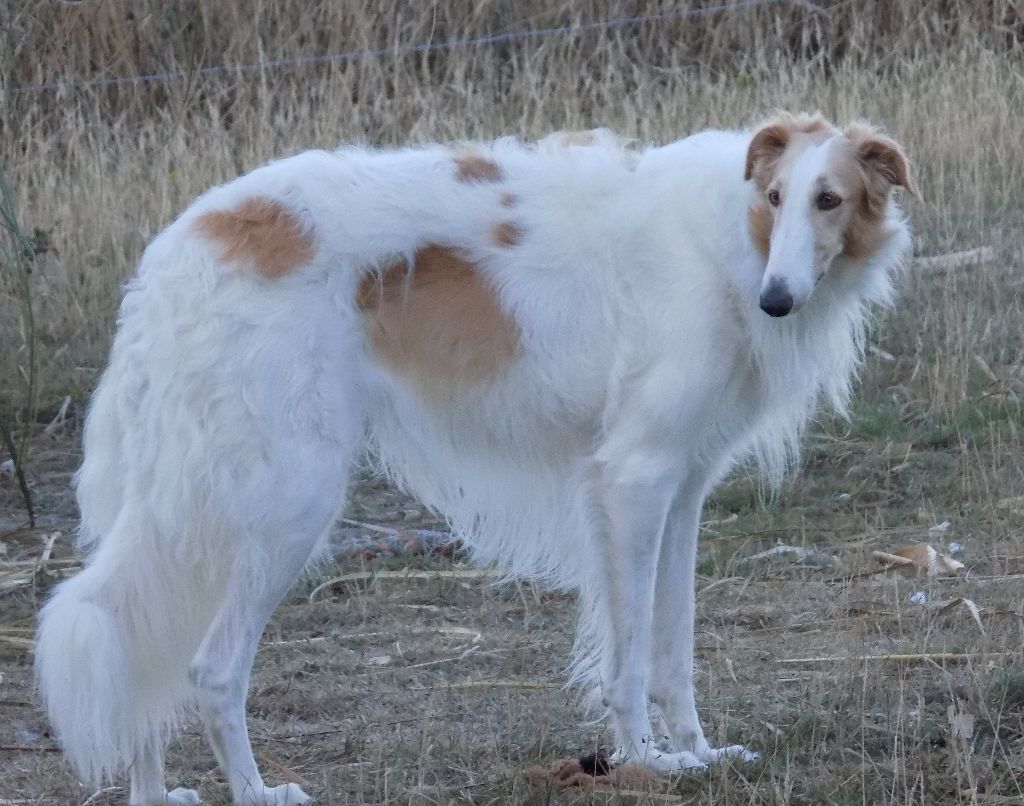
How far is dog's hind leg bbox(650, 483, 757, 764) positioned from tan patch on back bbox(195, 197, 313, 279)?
4.35 feet

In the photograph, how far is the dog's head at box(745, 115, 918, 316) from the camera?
3958mm

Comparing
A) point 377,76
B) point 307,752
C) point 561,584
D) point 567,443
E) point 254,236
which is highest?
point 377,76

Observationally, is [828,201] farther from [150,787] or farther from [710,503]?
[710,503]

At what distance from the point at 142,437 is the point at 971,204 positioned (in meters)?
6.26

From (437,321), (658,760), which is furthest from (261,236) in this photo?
(658,760)

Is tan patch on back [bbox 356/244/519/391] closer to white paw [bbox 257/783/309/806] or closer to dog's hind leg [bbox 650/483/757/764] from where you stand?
dog's hind leg [bbox 650/483/757/764]

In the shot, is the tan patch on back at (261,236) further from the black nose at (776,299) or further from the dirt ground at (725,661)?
the dirt ground at (725,661)

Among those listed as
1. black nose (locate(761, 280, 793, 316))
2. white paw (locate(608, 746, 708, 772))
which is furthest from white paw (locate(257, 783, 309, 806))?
black nose (locate(761, 280, 793, 316))

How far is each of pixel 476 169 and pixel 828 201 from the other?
3.44 feet

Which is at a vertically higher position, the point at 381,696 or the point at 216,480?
the point at 216,480

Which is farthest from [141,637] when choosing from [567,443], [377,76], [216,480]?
→ [377,76]

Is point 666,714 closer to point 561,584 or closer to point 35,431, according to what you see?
point 561,584

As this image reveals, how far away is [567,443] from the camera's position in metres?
4.44

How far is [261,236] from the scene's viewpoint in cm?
416
